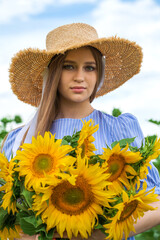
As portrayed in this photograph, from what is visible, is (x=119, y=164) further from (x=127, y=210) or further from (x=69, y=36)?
(x=69, y=36)

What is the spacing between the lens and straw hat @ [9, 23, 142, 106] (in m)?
1.68

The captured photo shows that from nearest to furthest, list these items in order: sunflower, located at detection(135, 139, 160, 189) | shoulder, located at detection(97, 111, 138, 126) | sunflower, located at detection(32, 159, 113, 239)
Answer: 1. sunflower, located at detection(32, 159, 113, 239)
2. sunflower, located at detection(135, 139, 160, 189)
3. shoulder, located at detection(97, 111, 138, 126)

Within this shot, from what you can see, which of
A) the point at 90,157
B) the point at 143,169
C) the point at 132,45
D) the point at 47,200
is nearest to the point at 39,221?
the point at 47,200

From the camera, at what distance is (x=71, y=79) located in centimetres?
163

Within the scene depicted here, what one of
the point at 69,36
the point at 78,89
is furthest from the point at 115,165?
the point at 69,36

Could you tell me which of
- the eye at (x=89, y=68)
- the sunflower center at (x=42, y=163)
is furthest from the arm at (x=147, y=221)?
the eye at (x=89, y=68)

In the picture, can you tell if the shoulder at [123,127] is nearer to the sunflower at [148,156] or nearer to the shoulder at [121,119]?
the shoulder at [121,119]

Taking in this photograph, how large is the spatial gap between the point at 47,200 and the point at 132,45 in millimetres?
1093

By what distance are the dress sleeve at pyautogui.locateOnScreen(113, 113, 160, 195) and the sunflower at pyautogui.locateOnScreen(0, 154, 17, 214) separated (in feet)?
2.36

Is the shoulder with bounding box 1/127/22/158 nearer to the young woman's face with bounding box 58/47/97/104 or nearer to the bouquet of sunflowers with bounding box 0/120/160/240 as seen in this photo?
the young woman's face with bounding box 58/47/97/104

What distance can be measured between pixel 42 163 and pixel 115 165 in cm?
22

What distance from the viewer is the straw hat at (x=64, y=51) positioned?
168 cm

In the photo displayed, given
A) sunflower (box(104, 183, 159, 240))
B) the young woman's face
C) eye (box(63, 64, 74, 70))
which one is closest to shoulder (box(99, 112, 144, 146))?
the young woman's face

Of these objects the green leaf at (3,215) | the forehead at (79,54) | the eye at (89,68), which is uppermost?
the forehead at (79,54)
